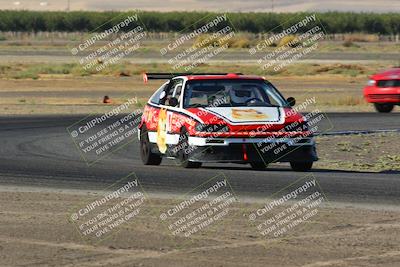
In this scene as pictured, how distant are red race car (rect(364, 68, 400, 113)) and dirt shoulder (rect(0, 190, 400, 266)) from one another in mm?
20494

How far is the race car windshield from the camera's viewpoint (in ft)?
63.9

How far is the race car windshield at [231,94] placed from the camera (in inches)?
767

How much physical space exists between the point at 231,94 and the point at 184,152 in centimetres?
127

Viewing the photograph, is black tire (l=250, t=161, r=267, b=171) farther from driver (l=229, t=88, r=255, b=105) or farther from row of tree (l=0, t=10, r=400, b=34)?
row of tree (l=0, t=10, r=400, b=34)

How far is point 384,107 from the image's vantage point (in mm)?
35719

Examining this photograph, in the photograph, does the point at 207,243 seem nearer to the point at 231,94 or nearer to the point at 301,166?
the point at 301,166

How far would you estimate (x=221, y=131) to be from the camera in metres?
18.5

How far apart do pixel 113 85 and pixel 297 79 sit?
10003 mm

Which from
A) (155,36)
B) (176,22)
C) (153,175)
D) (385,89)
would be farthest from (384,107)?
(155,36)

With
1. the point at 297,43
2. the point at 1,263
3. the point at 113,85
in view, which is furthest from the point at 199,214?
the point at 297,43

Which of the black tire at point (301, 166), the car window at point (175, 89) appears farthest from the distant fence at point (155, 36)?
the black tire at point (301, 166)

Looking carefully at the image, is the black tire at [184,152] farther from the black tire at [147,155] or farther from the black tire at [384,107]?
the black tire at [384,107]

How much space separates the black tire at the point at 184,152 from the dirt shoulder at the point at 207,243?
471 centimetres

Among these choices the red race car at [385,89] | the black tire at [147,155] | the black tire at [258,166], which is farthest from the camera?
the red race car at [385,89]
